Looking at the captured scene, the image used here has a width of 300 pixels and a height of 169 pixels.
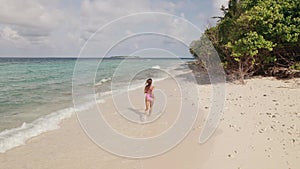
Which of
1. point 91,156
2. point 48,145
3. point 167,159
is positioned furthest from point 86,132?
point 167,159

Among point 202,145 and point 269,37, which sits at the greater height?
point 269,37

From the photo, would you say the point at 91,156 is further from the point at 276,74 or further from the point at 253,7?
the point at 276,74

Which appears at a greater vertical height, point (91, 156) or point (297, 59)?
point (297, 59)

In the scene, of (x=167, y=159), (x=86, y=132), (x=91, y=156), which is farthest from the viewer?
(x=86, y=132)

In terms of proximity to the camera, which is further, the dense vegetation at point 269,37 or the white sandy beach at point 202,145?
the dense vegetation at point 269,37

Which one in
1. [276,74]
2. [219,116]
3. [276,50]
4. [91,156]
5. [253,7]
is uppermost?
[253,7]

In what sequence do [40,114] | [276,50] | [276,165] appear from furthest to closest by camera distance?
[276,50], [40,114], [276,165]

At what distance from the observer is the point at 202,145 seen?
616cm

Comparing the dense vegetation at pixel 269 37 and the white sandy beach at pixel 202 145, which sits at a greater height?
the dense vegetation at pixel 269 37

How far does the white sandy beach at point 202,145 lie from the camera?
521 centimetres

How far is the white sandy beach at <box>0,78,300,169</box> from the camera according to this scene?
5.21 m

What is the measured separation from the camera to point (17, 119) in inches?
387

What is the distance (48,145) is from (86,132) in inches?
53.6

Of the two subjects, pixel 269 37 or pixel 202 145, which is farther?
pixel 269 37
